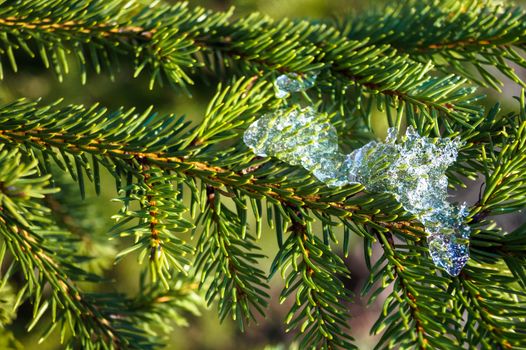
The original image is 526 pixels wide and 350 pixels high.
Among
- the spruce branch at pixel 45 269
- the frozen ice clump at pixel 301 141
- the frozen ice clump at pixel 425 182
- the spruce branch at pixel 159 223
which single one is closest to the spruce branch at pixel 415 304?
the frozen ice clump at pixel 425 182

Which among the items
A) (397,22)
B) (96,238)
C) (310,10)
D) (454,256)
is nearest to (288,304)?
(310,10)

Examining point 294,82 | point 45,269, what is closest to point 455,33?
point 294,82

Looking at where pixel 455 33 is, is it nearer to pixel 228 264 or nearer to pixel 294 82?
pixel 294 82

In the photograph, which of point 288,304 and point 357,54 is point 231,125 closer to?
point 357,54

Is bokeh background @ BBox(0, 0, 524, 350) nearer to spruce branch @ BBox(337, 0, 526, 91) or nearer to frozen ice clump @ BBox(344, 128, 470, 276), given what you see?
spruce branch @ BBox(337, 0, 526, 91)

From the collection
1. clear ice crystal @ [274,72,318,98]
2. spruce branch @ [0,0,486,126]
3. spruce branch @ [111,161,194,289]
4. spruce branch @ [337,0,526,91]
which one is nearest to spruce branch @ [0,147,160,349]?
spruce branch @ [111,161,194,289]

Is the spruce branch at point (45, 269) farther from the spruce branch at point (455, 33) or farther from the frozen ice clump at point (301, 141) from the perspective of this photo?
the spruce branch at point (455, 33)
